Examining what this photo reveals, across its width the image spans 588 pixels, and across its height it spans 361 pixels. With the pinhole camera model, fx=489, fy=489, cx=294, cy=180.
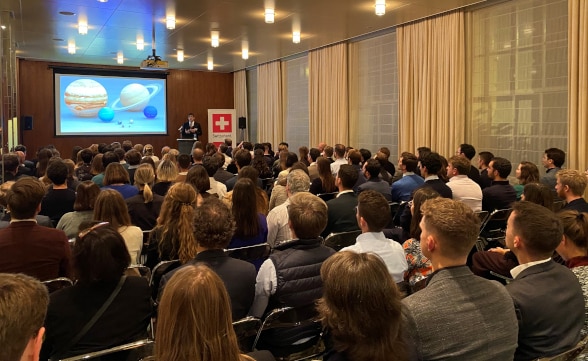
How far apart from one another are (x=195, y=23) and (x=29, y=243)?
718 cm

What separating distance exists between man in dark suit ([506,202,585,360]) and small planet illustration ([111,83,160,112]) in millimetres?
14870

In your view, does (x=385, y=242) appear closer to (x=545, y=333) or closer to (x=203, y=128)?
(x=545, y=333)

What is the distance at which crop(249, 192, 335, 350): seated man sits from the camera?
258 cm

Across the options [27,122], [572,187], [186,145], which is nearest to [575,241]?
[572,187]

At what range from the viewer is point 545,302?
81.2 inches

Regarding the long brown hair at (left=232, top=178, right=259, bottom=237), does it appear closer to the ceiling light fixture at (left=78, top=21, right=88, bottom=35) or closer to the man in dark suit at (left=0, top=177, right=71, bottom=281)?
the man in dark suit at (left=0, top=177, right=71, bottom=281)

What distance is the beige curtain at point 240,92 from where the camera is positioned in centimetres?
1686

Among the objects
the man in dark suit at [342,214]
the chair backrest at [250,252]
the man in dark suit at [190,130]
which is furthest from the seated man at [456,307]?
the man in dark suit at [190,130]

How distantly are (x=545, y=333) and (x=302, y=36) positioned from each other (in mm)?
9493

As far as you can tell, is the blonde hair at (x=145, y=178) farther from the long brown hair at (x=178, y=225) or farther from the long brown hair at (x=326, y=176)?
the long brown hair at (x=326, y=176)

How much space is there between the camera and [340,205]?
4.50 m

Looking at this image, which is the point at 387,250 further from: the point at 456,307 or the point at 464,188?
the point at 464,188

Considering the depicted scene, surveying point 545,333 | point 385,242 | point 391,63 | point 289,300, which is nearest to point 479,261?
point 385,242

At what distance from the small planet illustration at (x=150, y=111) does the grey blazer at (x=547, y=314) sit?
50.2ft
